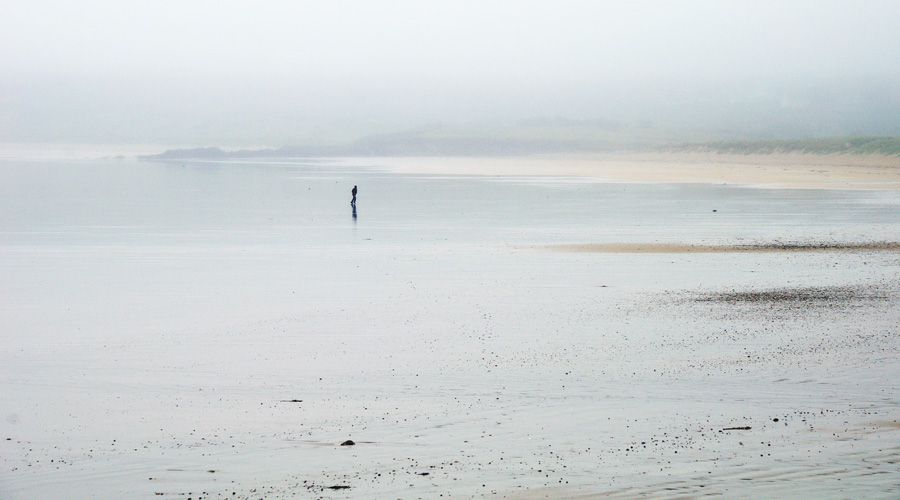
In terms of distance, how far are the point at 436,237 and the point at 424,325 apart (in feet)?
59.9

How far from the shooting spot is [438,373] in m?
15.4

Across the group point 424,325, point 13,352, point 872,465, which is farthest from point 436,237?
point 872,465

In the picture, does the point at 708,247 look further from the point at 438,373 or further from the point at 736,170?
the point at 736,170

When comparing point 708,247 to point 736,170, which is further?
point 736,170

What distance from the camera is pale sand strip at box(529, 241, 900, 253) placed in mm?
32250

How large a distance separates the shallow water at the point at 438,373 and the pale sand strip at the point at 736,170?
189ft

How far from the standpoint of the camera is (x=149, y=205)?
192 ft

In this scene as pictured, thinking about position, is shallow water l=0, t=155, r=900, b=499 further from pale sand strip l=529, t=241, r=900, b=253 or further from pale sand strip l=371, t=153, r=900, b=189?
pale sand strip l=371, t=153, r=900, b=189

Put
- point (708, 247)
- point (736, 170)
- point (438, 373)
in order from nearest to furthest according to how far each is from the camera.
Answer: point (438, 373)
point (708, 247)
point (736, 170)

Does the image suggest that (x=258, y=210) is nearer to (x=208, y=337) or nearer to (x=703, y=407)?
(x=208, y=337)

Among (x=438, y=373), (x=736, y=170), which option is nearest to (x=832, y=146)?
(x=736, y=170)

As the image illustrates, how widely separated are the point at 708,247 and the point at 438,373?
2000 centimetres

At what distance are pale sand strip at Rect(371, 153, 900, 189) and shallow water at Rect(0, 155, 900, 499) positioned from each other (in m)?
57.5

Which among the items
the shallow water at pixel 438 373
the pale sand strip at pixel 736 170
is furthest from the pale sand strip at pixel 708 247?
the pale sand strip at pixel 736 170
